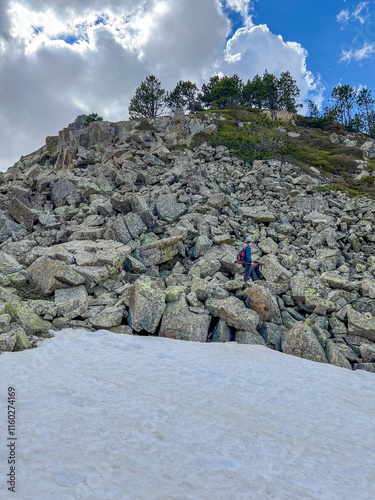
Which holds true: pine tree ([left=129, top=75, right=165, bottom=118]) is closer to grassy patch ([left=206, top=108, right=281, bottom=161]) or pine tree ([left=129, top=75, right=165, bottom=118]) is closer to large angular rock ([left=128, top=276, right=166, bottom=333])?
grassy patch ([left=206, top=108, right=281, bottom=161])

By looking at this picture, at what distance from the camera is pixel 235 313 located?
492 inches

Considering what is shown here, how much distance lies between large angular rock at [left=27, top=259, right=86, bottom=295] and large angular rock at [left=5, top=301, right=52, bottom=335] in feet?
8.30

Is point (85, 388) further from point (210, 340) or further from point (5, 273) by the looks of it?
point (5, 273)

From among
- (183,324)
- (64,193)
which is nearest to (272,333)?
(183,324)

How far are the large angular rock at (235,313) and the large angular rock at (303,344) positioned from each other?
1.57 meters

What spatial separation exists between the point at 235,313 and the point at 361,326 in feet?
18.4

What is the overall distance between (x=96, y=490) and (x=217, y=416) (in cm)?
351

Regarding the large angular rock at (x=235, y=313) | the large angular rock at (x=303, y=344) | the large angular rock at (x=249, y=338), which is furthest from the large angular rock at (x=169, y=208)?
the large angular rock at (x=303, y=344)

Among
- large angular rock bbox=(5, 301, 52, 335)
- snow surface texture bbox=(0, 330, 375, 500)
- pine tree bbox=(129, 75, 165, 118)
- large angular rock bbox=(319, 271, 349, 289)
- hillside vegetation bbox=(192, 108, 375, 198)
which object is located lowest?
snow surface texture bbox=(0, 330, 375, 500)

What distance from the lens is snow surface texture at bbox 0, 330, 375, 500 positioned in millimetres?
3928

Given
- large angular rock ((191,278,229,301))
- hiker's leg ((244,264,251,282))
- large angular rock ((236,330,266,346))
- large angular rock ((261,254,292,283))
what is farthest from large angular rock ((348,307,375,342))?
large angular rock ((191,278,229,301))

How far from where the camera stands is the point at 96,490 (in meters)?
3.46

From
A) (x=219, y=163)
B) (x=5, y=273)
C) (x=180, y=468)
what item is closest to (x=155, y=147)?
(x=219, y=163)

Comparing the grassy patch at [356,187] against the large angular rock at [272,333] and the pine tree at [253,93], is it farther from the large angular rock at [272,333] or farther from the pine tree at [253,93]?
the pine tree at [253,93]
